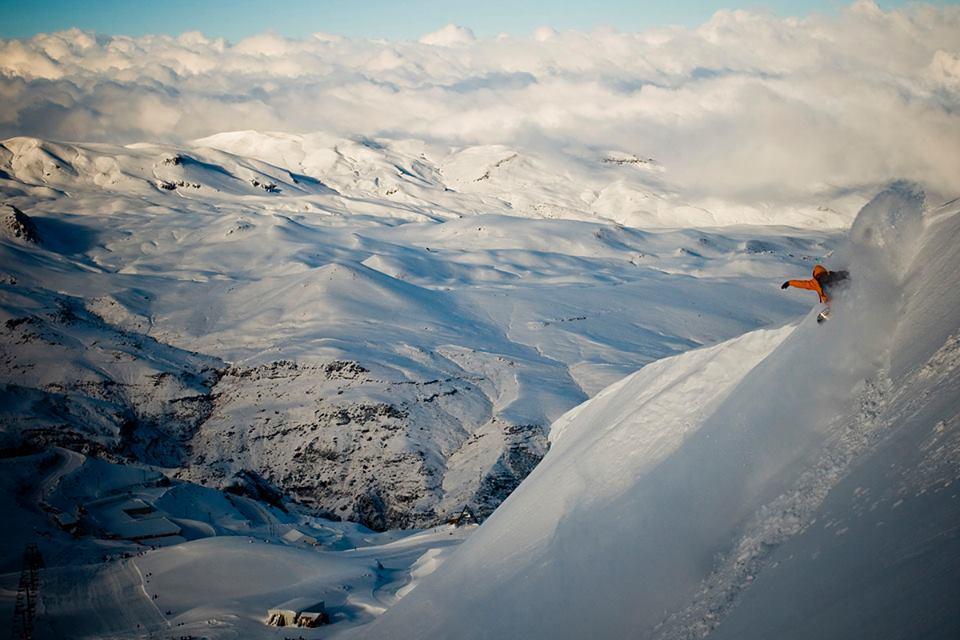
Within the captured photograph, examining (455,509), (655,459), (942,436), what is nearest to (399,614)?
(655,459)

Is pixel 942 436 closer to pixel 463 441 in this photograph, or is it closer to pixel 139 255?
pixel 463 441

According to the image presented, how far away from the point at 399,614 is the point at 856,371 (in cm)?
1076

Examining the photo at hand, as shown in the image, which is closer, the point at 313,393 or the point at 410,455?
the point at 410,455

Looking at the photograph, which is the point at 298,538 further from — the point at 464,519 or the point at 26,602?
the point at 26,602

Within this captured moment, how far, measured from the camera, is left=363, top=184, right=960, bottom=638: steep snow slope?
6500 mm

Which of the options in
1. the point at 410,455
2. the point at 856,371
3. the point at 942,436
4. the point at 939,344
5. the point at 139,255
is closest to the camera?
the point at 942,436

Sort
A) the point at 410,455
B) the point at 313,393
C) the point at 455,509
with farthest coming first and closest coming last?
the point at 313,393 < the point at 410,455 < the point at 455,509

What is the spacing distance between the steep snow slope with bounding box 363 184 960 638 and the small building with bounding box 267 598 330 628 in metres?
17.5

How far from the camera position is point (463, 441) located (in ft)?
243

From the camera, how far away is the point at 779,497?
895cm

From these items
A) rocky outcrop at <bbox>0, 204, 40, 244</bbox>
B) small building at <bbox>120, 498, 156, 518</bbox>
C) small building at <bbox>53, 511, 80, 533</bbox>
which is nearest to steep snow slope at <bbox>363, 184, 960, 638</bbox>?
small building at <bbox>53, 511, 80, 533</bbox>

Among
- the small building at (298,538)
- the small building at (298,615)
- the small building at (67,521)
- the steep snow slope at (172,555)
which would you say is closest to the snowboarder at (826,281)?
the steep snow slope at (172,555)

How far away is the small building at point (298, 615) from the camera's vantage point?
29281 mm

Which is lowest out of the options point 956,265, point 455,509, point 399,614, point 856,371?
point 455,509
